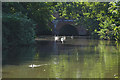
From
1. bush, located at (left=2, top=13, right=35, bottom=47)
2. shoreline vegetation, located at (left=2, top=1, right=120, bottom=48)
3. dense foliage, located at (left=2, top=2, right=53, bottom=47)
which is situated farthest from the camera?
Result: dense foliage, located at (left=2, top=2, right=53, bottom=47)

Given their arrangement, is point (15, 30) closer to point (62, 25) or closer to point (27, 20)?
point (27, 20)

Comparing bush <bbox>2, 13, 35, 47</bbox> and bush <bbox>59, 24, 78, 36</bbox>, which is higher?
bush <bbox>59, 24, 78, 36</bbox>

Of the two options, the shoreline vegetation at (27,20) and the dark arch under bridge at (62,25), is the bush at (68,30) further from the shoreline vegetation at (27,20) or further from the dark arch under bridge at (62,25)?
the shoreline vegetation at (27,20)

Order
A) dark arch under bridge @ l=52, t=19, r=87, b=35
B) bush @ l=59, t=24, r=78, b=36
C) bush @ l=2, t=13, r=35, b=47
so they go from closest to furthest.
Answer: bush @ l=2, t=13, r=35, b=47 < bush @ l=59, t=24, r=78, b=36 < dark arch under bridge @ l=52, t=19, r=87, b=35

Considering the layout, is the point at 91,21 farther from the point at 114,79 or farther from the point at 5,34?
the point at 114,79

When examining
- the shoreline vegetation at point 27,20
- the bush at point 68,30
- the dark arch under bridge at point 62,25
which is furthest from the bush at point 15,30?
the dark arch under bridge at point 62,25

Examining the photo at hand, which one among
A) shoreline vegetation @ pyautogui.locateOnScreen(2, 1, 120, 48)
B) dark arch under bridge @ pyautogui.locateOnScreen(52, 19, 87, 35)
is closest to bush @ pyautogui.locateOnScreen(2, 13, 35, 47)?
shoreline vegetation @ pyautogui.locateOnScreen(2, 1, 120, 48)

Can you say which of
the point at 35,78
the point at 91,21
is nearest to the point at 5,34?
the point at 35,78

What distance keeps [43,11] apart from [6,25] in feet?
28.9

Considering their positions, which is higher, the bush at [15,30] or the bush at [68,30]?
the bush at [68,30]

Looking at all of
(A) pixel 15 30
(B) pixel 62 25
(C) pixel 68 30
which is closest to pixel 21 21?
(A) pixel 15 30

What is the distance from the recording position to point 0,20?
22984mm

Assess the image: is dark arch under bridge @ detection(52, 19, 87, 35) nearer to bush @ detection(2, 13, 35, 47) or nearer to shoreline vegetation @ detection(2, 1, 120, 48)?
shoreline vegetation @ detection(2, 1, 120, 48)

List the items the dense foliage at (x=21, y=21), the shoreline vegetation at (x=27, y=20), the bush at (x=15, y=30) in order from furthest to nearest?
the dense foliage at (x=21, y=21)
the bush at (x=15, y=30)
the shoreline vegetation at (x=27, y=20)
